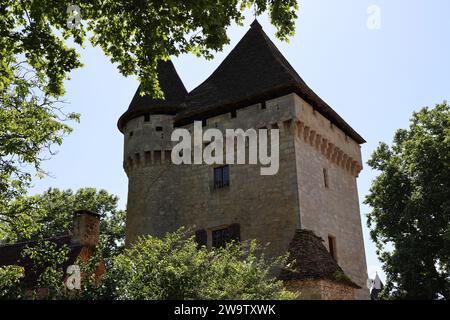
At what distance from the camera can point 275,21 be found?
33.3 ft

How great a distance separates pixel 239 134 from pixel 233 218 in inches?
122

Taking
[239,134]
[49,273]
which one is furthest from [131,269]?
[239,134]

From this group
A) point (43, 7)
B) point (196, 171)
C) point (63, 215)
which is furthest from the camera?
point (63, 215)

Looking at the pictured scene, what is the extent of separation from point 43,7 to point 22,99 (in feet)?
12.1

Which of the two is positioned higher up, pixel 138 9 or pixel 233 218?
pixel 138 9

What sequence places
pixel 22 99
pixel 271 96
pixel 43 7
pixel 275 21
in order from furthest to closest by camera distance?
1. pixel 271 96
2. pixel 22 99
3. pixel 275 21
4. pixel 43 7

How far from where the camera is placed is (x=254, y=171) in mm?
17625

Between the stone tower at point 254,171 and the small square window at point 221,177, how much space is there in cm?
4

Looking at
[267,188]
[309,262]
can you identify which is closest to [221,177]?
[267,188]

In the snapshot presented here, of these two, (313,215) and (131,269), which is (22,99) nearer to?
(131,269)

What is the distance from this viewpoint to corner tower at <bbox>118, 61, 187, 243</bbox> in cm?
1933

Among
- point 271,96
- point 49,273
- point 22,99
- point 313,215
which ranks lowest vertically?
point 49,273

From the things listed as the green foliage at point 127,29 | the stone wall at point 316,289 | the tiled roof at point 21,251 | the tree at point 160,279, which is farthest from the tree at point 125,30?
the tiled roof at point 21,251

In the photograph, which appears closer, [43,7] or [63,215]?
[43,7]
